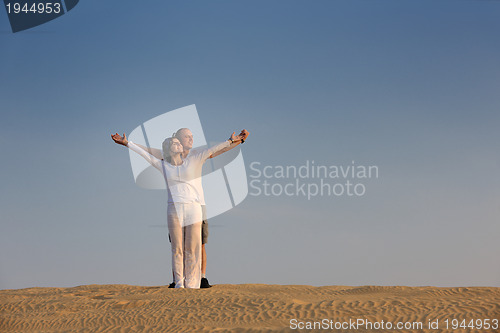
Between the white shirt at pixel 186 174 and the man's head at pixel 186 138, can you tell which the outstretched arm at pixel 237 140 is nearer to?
the white shirt at pixel 186 174

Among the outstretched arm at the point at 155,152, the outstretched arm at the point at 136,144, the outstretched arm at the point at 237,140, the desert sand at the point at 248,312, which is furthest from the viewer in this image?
the outstretched arm at the point at 155,152

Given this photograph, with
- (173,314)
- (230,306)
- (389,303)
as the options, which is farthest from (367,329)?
(173,314)

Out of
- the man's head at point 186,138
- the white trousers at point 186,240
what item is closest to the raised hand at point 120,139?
the man's head at point 186,138

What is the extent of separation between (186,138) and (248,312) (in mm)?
4422

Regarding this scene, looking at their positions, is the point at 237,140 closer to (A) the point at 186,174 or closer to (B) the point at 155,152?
(A) the point at 186,174

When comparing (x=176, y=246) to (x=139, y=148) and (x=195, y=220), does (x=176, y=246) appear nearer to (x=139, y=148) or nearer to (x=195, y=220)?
(x=195, y=220)

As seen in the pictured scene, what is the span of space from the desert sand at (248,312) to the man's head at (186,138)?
2943mm

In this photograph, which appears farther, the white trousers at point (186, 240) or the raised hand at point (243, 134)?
the raised hand at point (243, 134)

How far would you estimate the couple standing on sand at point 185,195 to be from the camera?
10336mm

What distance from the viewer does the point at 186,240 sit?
10438mm

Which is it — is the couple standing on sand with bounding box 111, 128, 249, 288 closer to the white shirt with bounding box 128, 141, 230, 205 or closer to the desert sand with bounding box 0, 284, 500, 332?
the white shirt with bounding box 128, 141, 230, 205

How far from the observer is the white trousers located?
33.9 ft

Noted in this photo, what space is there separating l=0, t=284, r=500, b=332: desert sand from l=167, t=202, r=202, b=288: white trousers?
1.16 meters

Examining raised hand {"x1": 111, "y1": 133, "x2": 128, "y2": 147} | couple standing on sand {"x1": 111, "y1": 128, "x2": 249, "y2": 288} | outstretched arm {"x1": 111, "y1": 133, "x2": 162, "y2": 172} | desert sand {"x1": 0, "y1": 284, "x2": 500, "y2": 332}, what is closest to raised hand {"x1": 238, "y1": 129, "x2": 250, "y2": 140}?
couple standing on sand {"x1": 111, "y1": 128, "x2": 249, "y2": 288}
